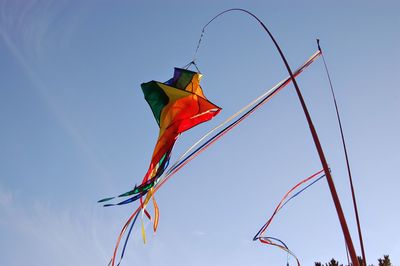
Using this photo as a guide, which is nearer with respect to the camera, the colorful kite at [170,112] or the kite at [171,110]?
the colorful kite at [170,112]

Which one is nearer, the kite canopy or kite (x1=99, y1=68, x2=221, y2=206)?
kite (x1=99, y1=68, x2=221, y2=206)

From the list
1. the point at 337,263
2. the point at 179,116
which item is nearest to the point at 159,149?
the point at 179,116

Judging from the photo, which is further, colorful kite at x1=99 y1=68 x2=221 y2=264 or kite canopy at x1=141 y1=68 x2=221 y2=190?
kite canopy at x1=141 y1=68 x2=221 y2=190

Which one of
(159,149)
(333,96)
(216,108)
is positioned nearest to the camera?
(333,96)

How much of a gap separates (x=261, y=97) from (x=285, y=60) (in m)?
0.56

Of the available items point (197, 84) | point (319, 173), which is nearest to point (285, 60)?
point (319, 173)

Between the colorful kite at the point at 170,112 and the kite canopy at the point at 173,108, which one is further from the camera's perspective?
the kite canopy at the point at 173,108

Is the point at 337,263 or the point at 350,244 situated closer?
the point at 350,244

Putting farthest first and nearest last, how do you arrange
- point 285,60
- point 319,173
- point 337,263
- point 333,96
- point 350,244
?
point 337,263 < point 319,173 < point 333,96 < point 285,60 < point 350,244

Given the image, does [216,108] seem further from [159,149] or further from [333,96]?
[333,96]

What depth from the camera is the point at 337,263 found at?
15.7 meters

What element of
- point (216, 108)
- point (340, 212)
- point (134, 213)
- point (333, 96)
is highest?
point (216, 108)

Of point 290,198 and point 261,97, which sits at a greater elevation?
point 261,97

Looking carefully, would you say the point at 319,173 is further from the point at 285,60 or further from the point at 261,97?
the point at 285,60
